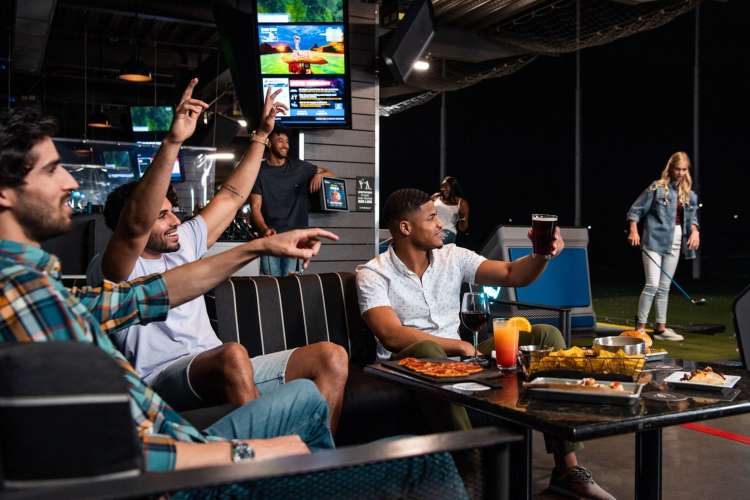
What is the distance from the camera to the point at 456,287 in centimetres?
334

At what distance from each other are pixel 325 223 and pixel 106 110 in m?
14.9

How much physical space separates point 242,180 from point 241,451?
1.60 metres

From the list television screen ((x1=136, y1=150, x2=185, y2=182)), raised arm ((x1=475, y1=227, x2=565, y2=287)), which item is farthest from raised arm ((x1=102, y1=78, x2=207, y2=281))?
television screen ((x1=136, y1=150, x2=185, y2=182))

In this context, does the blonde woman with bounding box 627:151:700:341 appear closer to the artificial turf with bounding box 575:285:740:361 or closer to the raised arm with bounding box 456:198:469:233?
the artificial turf with bounding box 575:285:740:361

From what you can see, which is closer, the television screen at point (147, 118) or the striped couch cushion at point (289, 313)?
the striped couch cushion at point (289, 313)

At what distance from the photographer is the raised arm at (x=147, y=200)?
2.18m

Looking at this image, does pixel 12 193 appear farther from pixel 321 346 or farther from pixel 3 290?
pixel 321 346

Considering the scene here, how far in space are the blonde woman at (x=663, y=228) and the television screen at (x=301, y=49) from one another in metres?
3.30

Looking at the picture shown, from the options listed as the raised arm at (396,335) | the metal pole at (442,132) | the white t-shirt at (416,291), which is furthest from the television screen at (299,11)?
the metal pole at (442,132)

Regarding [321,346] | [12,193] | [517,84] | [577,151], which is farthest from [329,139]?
[517,84]

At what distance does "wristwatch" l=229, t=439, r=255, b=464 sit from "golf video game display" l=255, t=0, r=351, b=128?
453cm

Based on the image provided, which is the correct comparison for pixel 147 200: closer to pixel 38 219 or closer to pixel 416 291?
pixel 38 219

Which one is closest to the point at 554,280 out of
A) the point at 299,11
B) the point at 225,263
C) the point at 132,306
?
the point at 299,11

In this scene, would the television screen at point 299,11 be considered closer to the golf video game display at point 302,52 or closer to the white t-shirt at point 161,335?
the golf video game display at point 302,52
